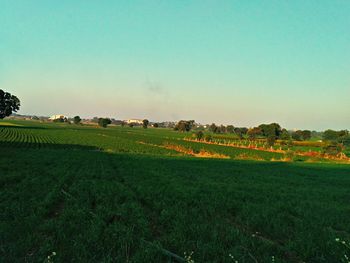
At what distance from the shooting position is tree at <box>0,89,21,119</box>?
117750 millimetres

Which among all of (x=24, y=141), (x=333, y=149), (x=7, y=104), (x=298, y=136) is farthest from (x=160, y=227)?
(x=298, y=136)

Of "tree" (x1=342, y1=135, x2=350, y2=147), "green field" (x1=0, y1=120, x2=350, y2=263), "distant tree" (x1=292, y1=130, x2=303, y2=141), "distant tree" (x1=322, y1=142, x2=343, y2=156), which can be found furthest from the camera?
"distant tree" (x1=292, y1=130, x2=303, y2=141)

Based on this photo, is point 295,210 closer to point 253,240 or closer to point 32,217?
point 253,240

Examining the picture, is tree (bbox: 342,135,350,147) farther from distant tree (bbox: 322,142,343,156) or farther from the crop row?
the crop row

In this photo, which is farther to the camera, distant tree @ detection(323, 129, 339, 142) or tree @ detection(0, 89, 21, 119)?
tree @ detection(0, 89, 21, 119)

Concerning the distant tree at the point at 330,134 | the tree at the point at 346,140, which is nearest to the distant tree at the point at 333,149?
the tree at the point at 346,140

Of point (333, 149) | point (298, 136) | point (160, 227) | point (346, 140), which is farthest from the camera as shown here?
point (298, 136)

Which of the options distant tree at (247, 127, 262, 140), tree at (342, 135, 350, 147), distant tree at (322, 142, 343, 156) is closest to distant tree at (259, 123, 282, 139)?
distant tree at (247, 127, 262, 140)

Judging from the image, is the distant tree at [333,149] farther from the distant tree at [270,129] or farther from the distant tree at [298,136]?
the distant tree at [298,136]

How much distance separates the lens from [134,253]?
5.42 m

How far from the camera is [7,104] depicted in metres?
120

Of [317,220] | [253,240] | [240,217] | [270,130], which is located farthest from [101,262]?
[270,130]

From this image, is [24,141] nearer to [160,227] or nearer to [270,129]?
[160,227]

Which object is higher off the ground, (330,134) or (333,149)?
(330,134)
